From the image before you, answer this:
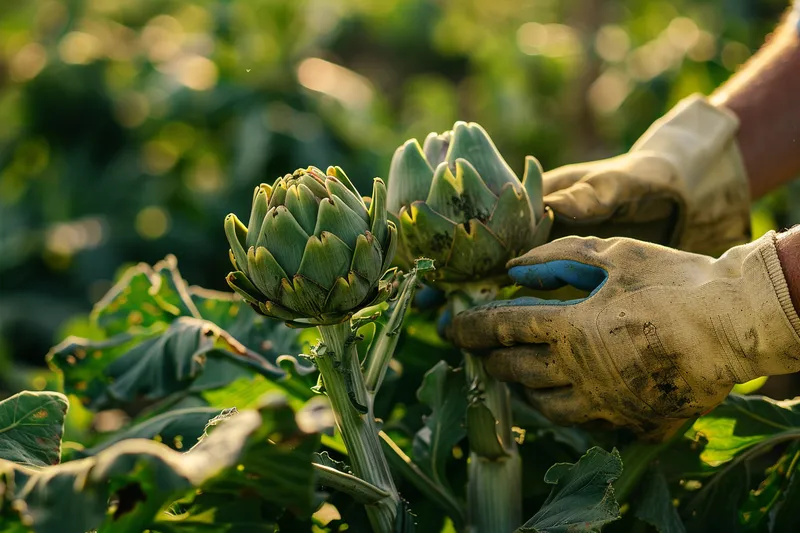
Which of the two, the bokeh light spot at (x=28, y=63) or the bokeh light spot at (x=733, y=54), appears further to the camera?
the bokeh light spot at (x=28, y=63)

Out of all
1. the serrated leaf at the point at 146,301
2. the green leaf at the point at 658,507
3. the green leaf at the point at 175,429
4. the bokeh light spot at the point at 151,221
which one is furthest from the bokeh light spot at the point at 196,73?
the green leaf at the point at 658,507

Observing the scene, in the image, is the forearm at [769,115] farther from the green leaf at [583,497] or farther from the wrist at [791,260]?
the green leaf at [583,497]

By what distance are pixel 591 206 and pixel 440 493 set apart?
57 cm

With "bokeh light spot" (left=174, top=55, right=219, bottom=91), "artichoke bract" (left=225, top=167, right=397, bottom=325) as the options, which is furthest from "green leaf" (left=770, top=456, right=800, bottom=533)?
"bokeh light spot" (left=174, top=55, right=219, bottom=91)

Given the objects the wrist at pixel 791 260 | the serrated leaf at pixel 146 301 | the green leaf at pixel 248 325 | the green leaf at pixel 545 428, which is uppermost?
the wrist at pixel 791 260

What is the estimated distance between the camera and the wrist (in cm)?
136

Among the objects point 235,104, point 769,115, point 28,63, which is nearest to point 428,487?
point 769,115

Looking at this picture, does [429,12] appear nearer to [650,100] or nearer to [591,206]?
[650,100]

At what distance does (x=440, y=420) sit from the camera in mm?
1549

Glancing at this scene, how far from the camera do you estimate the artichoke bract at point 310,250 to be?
3.96 feet

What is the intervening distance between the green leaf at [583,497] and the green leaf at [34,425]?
2.10ft

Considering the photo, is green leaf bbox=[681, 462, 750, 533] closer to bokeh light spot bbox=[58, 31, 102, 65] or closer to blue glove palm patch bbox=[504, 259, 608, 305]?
blue glove palm patch bbox=[504, 259, 608, 305]

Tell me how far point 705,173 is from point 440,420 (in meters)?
0.87

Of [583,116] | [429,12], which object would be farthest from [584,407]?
[429,12]
